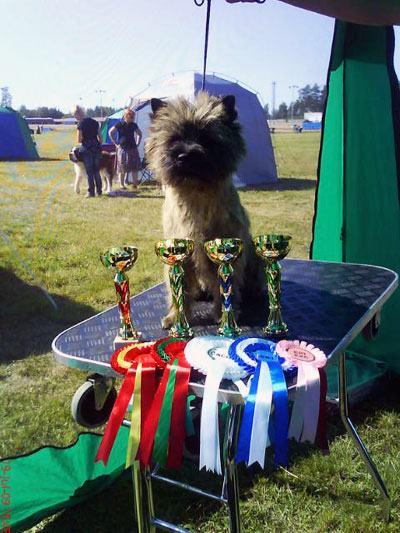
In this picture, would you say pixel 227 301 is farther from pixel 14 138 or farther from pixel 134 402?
pixel 14 138

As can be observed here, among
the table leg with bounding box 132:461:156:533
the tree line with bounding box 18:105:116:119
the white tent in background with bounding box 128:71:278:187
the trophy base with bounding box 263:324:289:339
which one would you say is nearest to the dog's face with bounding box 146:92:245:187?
the trophy base with bounding box 263:324:289:339

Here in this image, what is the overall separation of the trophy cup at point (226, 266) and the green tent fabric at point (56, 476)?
97 centimetres

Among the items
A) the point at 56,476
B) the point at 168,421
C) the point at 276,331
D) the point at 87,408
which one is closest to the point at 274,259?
the point at 276,331

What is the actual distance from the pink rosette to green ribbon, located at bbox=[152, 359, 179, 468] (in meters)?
0.37

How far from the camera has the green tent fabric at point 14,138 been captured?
3441 millimetres

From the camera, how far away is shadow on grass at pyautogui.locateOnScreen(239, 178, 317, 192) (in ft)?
31.9

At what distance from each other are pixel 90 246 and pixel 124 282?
440cm

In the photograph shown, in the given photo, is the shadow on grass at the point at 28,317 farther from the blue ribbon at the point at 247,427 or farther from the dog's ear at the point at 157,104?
the blue ribbon at the point at 247,427

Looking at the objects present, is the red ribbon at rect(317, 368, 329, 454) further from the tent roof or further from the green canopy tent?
the tent roof

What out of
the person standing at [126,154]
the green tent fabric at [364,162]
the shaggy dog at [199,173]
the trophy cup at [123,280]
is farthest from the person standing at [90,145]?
the trophy cup at [123,280]

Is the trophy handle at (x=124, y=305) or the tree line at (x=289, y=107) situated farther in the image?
the tree line at (x=289, y=107)

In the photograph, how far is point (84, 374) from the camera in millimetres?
3332

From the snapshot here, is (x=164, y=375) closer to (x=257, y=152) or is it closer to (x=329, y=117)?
(x=329, y=117)

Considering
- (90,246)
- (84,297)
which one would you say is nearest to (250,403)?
(84,297)
